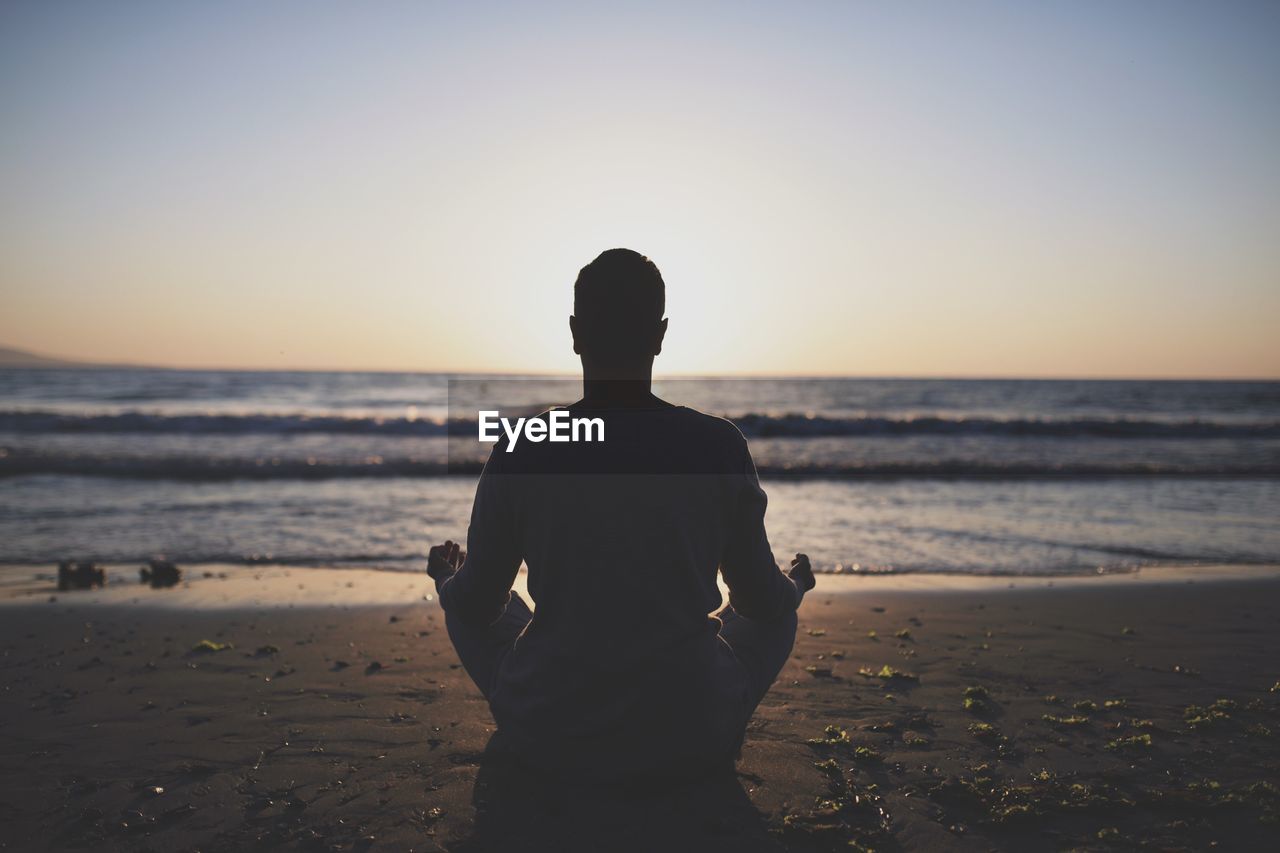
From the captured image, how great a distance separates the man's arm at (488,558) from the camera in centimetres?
211

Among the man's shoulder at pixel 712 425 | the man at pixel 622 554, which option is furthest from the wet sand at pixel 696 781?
the man's shoulder at pixel 712 425

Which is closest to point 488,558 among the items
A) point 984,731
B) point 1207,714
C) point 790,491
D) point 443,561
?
point 443,561

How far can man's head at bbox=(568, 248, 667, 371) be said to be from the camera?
2.05m

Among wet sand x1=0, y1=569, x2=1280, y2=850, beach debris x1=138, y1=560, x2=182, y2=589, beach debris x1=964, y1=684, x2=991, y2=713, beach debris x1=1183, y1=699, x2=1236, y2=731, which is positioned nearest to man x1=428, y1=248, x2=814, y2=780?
wet sand x1=0, y1=569, x2=1280, y2=850

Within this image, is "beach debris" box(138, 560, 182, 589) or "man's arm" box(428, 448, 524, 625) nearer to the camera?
"man's arm" box(428, 448, 524, 625)

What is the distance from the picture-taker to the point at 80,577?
6.16 m

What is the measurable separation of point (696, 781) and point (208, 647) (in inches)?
125

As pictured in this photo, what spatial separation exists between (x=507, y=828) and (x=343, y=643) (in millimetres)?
2616

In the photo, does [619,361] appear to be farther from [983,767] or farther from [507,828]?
[983,767]

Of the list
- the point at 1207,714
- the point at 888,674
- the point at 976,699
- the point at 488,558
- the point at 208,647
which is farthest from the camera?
the point at 208,647

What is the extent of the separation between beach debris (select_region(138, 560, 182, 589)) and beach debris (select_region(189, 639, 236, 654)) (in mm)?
2075

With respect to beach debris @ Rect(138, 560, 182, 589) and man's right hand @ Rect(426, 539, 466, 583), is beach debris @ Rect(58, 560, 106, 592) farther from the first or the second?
man's right hand @ Rect(426, 539, 466, 583)

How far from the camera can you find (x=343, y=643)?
183 inches

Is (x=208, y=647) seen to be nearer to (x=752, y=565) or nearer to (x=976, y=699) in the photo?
(x=752, y=565)
